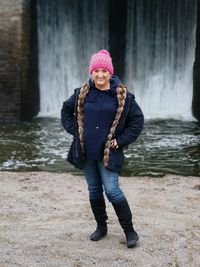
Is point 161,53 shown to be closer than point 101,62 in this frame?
No

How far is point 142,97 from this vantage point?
16203 millimetres

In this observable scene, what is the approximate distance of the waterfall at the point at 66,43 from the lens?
15797mm

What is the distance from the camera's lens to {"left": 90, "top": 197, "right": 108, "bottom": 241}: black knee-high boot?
448 cm

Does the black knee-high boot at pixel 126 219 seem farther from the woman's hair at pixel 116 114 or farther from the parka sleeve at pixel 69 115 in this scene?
the parka sleeve at pixel 69 115

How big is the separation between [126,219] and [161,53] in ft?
40.5

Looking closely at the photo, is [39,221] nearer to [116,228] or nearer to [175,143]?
[116,228]

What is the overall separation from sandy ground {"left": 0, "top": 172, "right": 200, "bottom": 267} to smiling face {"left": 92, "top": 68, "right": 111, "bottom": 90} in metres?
1.29

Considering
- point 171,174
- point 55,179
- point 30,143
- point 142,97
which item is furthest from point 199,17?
point 55,179

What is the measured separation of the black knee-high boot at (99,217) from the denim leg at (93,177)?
6 centimetres

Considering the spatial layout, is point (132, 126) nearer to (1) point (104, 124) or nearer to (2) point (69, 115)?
(1) point (104, 124)

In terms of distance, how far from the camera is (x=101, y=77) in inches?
164

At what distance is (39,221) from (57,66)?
37.0ft

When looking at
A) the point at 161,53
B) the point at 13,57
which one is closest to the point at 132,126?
the point at 13,57

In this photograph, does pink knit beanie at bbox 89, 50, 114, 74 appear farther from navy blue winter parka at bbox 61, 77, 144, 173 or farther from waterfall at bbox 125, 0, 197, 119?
waterfall at bbox 125, 0, 197, 119
